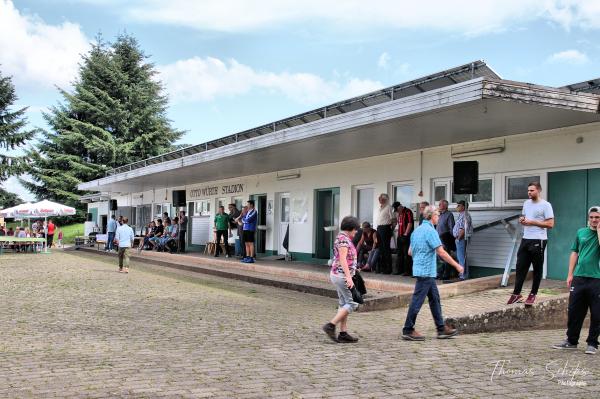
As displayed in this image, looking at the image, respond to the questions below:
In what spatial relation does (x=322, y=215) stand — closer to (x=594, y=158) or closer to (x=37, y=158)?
(x=594, y=158)

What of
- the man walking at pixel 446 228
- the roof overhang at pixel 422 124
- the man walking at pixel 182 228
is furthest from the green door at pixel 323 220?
the man walking at pixel 182 228

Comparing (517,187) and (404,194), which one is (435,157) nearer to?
(404,194)

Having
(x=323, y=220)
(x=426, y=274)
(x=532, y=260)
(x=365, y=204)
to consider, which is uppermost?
(x=365, y=204)

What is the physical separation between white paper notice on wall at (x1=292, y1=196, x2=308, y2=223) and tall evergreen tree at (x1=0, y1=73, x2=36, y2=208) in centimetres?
3238

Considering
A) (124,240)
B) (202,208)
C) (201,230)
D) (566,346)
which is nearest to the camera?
(566,346)

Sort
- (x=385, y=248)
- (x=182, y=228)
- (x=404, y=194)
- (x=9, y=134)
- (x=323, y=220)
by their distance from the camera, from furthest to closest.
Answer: (x=9, y=134) → (x=182, y=228) → (x=323, y=220) → (x=404, y=194) → (x=385, y=248)

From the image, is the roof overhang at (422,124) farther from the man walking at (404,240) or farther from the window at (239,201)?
the window at (239,201)

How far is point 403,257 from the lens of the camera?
13930 mm

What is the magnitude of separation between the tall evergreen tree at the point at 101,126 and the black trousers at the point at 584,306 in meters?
43.3

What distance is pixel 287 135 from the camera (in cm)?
1356

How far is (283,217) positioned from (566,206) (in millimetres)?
10668

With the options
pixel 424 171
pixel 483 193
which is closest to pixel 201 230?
pixel 424 171

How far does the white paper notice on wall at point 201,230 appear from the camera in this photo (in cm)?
2555

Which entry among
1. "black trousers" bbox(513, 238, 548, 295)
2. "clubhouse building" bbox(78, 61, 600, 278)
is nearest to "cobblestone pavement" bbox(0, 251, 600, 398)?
"black trousers" bbox(513, 238, 548, 295)
